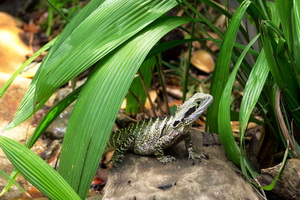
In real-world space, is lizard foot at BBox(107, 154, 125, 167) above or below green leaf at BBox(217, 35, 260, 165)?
below

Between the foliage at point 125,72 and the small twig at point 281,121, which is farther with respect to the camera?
the small twig at point 281,121

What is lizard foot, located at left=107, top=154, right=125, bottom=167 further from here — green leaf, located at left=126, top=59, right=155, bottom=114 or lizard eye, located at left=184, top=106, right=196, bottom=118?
green leaf, located at left=126, top=59, right=155, bottom=114

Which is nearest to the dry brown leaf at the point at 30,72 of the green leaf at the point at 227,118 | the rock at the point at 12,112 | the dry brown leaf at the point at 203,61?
the rock at the point at 12,112

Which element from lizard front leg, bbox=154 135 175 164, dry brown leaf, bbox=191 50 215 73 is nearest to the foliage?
lizard front leg, bbox=154 135 175 164

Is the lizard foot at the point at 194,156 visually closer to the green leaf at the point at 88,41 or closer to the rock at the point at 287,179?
the rock at the point at 287,179

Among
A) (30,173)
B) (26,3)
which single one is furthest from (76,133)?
(26,3)

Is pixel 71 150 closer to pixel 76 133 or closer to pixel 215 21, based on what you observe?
pixel 76 133

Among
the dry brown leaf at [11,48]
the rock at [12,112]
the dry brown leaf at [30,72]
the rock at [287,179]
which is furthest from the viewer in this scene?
the dry brown leaf at [11,48]
